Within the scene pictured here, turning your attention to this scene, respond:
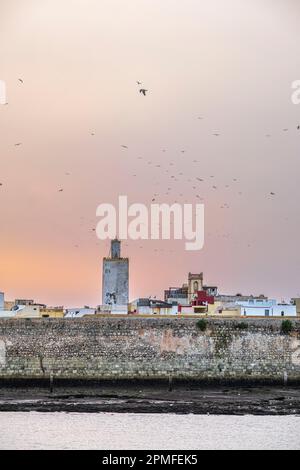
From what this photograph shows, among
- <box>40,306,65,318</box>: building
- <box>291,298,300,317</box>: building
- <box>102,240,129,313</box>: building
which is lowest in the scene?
<box>40,306,65,318</box>: building

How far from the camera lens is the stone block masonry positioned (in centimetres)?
4528

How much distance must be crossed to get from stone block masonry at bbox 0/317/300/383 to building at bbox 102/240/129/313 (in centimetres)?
1341

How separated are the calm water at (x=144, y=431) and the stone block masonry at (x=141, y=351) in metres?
8.58

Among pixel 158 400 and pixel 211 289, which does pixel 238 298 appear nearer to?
pixel 211 289

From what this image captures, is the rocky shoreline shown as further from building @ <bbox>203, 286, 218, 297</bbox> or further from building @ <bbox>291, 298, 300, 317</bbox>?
building @ <bbox>203, 286, 218, 297</bbox>

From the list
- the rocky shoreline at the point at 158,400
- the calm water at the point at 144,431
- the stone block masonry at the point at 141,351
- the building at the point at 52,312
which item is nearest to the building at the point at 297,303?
the building at the point at 52,312

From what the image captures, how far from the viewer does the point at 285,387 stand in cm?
4556

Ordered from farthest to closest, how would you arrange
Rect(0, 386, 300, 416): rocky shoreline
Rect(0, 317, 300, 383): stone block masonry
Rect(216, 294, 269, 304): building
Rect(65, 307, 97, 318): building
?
Rect(216, 294, 269, 304): building → Rect(65, 307, 97, 318): building → Rect(0, 317, 300, 383): stone block masonry → Rect(0, 386, 300, 416): rocky shoreline

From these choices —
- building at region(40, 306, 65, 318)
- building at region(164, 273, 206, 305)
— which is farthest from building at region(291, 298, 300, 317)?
building at region(40, 306, 65, 318)

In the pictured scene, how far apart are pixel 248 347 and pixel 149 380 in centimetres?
384

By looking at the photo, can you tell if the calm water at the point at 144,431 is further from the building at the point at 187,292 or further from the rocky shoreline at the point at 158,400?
the building at the point at 187,292
